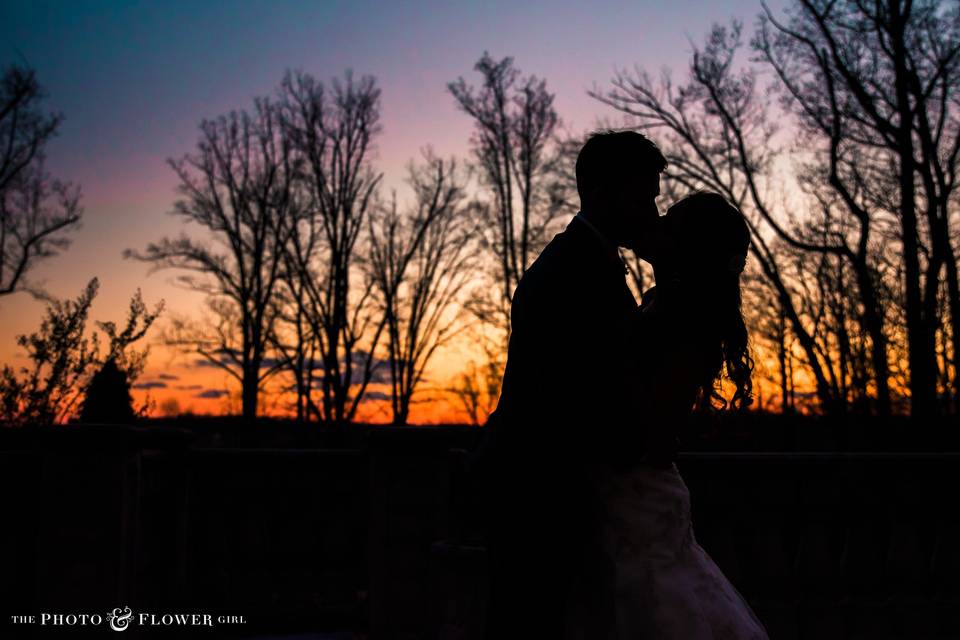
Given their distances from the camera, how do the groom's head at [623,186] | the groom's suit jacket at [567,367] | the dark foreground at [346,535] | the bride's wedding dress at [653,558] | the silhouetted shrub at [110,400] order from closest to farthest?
1. the groom's suit jacket at [567,367]
2. the bride's wedding dress at [653,558]
3. the groom's head at [623,186]
4. the dark foreground at [346,535]
5. the silhouetted shrub at [110,400]

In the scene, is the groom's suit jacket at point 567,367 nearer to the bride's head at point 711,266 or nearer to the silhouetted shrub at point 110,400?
the bride's head at point 711,266

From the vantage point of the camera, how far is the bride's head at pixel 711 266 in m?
2.46

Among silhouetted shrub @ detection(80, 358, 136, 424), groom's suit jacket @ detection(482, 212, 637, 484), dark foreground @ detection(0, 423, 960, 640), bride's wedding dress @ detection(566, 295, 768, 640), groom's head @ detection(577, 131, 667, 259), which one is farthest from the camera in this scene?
silhouetted shrub @ detection(80, 358, 136, 424)

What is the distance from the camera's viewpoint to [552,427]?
229 centimetres

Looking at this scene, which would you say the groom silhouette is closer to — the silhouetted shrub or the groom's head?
the groom's head

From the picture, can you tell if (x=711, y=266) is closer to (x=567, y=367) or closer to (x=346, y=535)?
(x=567, y=367)

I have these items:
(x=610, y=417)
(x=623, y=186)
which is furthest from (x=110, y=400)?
(x=610, y=417)

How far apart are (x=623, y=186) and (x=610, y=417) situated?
0.69 meters

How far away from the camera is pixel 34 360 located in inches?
392

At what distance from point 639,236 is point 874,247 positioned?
76.3 feet

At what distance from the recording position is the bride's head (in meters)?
2.46

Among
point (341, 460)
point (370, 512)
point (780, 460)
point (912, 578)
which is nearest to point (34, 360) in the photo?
point (341, 460)

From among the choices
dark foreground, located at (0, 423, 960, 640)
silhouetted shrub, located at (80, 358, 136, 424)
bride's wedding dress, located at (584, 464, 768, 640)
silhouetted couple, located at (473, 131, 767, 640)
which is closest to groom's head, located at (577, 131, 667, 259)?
silhouetted couple, located at (473, 131, 767, 640)

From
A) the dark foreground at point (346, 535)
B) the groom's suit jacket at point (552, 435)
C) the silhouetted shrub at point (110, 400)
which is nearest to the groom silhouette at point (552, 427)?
the groom's suit jacket at point (552, 435)
